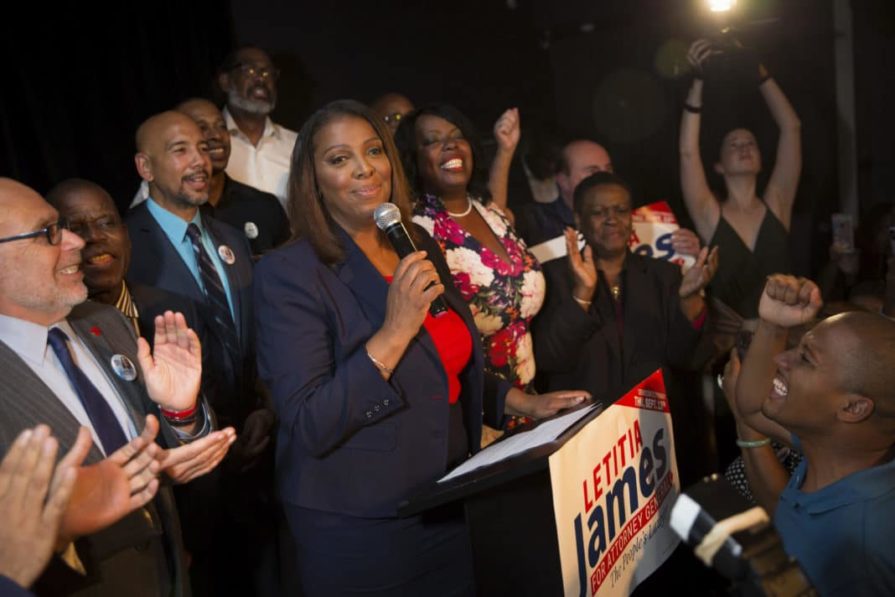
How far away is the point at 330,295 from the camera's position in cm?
239

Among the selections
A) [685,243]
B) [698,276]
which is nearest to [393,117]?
[685,243]

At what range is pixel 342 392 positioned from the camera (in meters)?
2.24

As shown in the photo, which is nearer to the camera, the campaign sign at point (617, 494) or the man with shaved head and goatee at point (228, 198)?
the campaign sign at point (617, 494)

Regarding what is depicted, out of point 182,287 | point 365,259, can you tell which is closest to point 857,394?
point 365,259

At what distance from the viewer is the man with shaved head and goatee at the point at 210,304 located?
321 cm

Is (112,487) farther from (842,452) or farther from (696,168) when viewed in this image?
(696,168)

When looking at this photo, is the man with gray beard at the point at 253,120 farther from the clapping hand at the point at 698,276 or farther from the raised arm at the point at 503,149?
the clapping hand at the point at 698,276

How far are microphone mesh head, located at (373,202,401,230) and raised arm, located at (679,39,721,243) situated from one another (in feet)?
10.1

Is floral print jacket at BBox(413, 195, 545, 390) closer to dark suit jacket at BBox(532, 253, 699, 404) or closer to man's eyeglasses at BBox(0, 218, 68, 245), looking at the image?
dark suit jacket at BBox(532, 253, 699, 404)

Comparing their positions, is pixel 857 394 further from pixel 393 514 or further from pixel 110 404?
pixel 110 404

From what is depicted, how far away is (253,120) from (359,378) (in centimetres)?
275

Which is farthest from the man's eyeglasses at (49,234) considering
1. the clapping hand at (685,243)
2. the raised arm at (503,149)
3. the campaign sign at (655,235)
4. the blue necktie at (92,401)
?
the clapping hand at (685,243)

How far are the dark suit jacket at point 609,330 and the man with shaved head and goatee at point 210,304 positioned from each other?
1123 millimetres

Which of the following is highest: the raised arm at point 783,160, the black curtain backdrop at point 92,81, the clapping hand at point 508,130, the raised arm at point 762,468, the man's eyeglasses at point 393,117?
the black curtain backdrop at point 92,81
